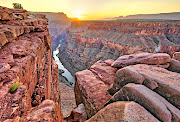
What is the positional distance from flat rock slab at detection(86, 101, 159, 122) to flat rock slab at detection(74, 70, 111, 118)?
1559 mm

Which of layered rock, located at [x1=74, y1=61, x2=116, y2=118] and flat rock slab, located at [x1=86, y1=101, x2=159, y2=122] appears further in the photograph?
layered rock, located at [x1=74, y1=61, x2=116, y2=118]

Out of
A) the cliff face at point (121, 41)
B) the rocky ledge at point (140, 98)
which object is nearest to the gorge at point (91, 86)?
the rocky ledge at point (140, 98)

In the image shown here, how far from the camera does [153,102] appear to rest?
122 inches

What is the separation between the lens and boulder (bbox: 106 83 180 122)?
9.57 feet

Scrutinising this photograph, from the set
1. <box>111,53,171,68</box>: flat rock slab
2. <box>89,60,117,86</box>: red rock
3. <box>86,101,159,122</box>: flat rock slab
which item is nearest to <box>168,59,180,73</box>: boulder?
<box>111,53,171,68</box>: flat rock slab

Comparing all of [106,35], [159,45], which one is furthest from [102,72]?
[106,35]

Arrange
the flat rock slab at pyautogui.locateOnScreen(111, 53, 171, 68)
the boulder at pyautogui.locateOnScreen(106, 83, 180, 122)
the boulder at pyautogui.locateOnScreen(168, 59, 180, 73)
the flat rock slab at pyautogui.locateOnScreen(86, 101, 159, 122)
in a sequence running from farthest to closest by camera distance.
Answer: the flat rock slab at pyautogui.locateOnScreen(111, 53, 171, 68), the boulder at pyautogui.locateOnScreen(168, 59, 180, 73), the boulder at pyautogui.locateOnScreen(106, 83, 180, 122), the flat rock slab at pyautogui.locateOnScreen(86, 101, 159, 122)

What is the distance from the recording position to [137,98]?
11.1 feet

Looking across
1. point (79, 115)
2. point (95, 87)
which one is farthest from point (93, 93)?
point (79, 115)

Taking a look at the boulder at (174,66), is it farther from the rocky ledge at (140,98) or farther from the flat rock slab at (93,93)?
the flat rock slab at (93,93)

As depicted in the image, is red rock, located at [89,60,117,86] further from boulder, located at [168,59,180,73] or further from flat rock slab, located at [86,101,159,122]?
boulder, located at [168,59,180,73]

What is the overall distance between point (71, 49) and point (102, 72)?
38907mm

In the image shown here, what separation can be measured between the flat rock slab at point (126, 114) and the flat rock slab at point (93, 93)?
156cm

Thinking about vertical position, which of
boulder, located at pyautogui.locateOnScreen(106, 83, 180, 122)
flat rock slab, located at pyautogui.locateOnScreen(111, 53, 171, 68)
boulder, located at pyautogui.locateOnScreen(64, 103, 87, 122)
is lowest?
boulder, located at pyautogui.locateOnScreen(64, 103, 87, 122)
